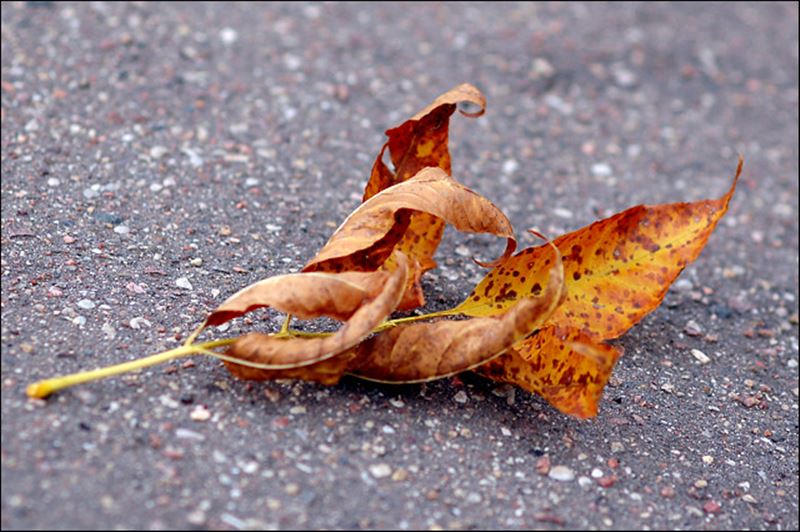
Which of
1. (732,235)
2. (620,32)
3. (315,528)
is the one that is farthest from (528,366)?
(620,32)

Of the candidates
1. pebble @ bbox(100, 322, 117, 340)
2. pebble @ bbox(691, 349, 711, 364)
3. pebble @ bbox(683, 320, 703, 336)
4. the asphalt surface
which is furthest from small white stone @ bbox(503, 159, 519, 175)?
pebble @ bbox(100, 322, 117, 340)

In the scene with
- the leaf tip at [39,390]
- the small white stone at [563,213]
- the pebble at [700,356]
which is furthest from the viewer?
the small white stone at [563,213]

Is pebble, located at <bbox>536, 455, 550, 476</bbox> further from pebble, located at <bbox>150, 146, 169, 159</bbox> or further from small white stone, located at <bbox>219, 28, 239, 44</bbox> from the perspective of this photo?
small white stone, located at <bbox>219, 28, 239, 44</bbox>

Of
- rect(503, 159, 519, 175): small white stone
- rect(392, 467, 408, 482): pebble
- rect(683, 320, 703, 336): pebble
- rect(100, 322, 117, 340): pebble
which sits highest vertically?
rect(100, 322, 117, 340): pebble

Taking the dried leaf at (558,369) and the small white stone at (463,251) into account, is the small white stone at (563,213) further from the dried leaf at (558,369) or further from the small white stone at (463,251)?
the dried leaf at (558,369)

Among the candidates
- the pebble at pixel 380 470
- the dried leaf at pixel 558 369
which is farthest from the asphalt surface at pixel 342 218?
the dried leaf at pixel 558 369

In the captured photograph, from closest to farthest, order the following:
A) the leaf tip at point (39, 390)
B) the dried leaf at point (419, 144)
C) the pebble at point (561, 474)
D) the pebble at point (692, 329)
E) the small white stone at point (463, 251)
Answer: the leaf tip at point (39, 390) < the pebble at point (561, 474) < the dried leaf at point (419, 144) < the pebble at point (692, 329) < the small white stone at point (463, 251)
